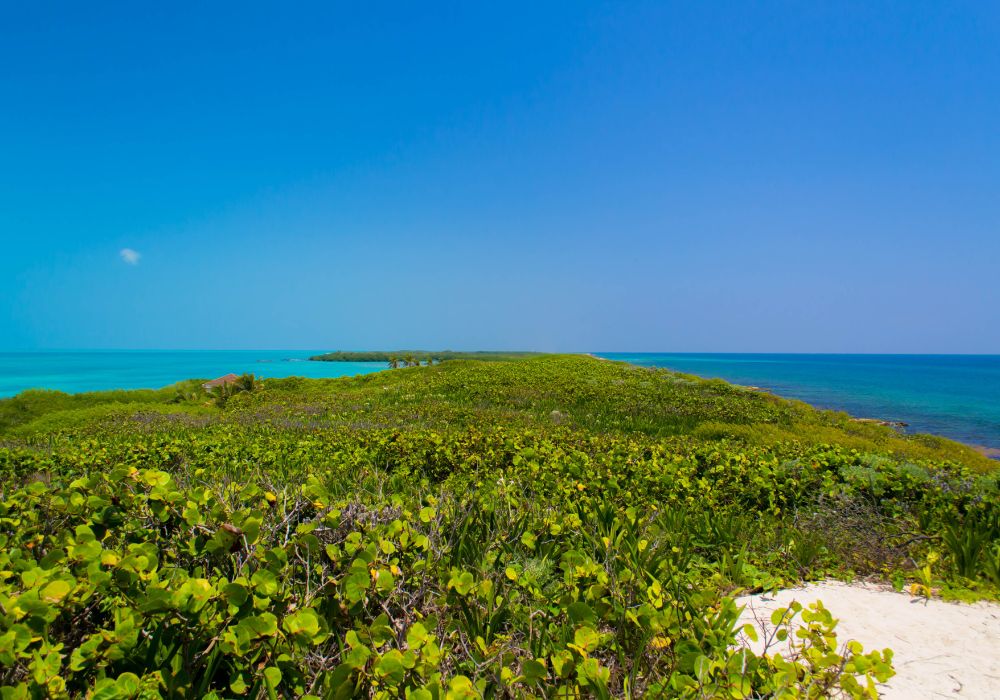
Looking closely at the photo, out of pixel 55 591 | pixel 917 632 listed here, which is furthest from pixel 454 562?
pixel 917 632

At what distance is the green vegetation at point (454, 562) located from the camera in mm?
1946

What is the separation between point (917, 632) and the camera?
10.5ft

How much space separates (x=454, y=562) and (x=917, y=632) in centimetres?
320

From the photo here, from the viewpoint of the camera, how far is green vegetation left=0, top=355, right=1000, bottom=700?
6.39 feet

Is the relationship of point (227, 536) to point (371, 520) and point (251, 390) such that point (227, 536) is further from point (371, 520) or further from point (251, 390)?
point (251, 390)

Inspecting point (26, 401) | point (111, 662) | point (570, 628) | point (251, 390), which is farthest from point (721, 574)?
point (26, 401)

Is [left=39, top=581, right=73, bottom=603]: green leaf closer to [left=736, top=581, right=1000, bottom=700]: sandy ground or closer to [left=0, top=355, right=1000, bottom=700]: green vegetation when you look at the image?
[left=0, top=355, right=1000, bottom=700]: green vegetation

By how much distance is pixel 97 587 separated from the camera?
6.68 feet

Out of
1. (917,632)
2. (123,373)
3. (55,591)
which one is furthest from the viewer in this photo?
(123,373)

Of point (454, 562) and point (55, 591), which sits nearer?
point (55, 591)

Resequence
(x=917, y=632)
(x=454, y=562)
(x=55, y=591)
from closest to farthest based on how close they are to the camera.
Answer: (x=55, y=591), (x=917, y=632), (x=454, y=562)

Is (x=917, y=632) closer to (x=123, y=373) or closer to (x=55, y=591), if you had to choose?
(x=55, y=591)

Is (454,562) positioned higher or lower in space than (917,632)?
higher

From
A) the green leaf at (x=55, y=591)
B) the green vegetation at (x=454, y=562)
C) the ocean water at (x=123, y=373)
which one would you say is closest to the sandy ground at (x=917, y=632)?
the green vegetation at (x=454, y=562)
